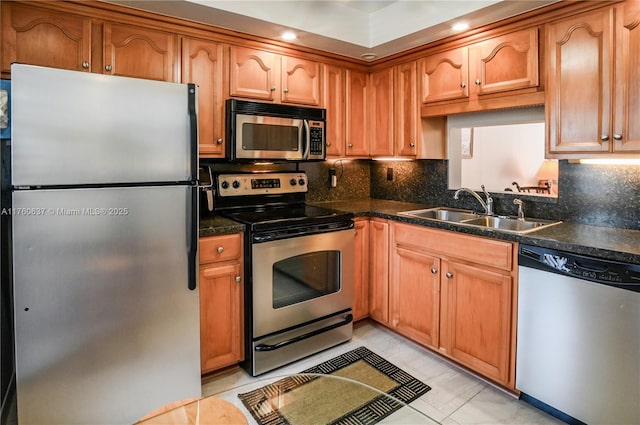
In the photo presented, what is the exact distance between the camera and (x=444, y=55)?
2.79 m

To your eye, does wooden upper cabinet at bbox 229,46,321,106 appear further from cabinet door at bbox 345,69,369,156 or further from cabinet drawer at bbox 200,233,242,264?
cabinet drawer at bbox 200,233,242,264

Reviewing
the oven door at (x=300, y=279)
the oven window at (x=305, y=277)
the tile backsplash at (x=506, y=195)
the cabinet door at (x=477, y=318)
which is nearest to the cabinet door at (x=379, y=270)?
the oven door at (x=300, y=279)

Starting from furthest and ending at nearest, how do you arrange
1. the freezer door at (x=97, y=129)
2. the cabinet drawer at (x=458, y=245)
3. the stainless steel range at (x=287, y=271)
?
the stainless steel range at (x=287, y=271)
the cabinet drawer at (x=458, y=245)
the freezer door at (x=97, y=129)

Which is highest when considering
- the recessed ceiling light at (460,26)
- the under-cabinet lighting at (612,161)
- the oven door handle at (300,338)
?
the recessed ceiling light at (460,26)

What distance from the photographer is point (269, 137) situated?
2770 millimetres

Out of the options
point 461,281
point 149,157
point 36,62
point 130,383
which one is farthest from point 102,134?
point 461,281

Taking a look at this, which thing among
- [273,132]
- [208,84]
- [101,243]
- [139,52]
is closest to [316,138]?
[273,132]

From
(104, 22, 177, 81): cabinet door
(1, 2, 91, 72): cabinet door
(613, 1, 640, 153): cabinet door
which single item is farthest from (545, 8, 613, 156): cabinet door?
(1, 2, 91, 72): cabinet door

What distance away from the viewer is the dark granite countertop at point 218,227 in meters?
2.27

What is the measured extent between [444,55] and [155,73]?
1916 mm

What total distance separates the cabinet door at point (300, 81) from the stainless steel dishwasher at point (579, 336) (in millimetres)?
1828

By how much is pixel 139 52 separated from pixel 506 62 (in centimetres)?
220

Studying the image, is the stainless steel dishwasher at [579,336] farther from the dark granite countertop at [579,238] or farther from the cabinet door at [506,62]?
the cabinet door at [506,62]

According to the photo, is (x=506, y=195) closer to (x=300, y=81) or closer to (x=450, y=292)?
(x=450, y=292)
